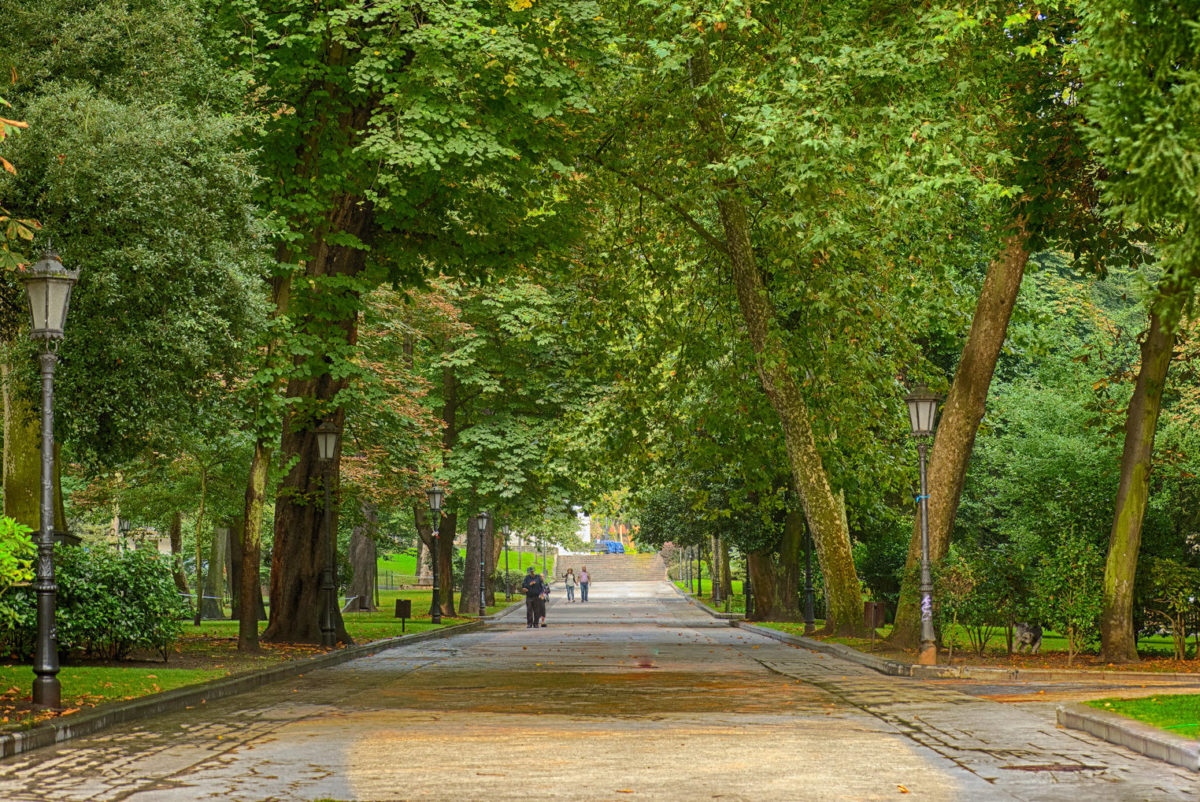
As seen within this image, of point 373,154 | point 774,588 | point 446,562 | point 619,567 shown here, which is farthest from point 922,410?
point 619,567

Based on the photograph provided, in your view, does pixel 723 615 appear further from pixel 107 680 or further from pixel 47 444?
pixel 47 444

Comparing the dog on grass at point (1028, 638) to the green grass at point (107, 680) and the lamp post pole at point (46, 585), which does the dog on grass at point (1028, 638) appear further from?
the lamp post pole at point (46, 585)

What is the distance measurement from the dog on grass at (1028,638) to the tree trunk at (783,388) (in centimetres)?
307

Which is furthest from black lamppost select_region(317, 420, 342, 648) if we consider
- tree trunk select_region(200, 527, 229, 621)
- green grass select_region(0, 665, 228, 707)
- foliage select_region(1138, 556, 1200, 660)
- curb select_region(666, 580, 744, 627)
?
tree trunk select_region(200, 527, 229, 621)

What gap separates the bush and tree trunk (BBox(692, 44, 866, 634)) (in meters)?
11.4

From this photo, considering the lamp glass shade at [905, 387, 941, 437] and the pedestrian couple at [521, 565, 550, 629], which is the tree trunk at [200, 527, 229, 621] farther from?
the lamp glass shade at [905, 387, 941, 437]

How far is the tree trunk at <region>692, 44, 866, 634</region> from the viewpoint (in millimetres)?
25469

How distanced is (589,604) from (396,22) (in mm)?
50796

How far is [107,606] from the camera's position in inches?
730

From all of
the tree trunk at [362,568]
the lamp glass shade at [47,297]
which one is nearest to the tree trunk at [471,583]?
the tree trunk at [362,568]

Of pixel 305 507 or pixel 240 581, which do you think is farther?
pixel 240 581

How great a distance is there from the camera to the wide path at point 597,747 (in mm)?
9047

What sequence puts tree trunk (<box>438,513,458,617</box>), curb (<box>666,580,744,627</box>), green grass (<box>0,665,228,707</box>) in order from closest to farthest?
green grass (<box>0,665,228,707</box>) < curb (<box>666,580,744,627</box>) < tree trunk (<box>438,513,458,617</box>)

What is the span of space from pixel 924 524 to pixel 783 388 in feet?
17.5
